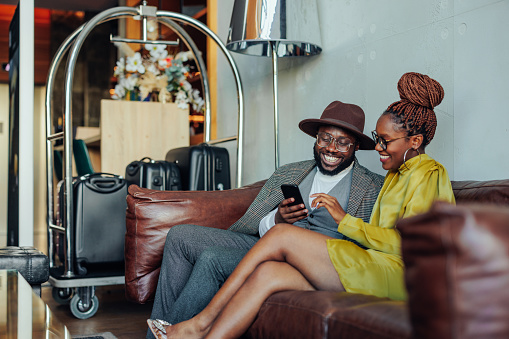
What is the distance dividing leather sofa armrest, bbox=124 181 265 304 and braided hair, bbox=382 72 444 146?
41.7 inches

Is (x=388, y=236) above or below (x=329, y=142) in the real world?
below

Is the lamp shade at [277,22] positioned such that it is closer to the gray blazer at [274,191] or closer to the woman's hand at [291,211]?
the gray blazer at [274,191]

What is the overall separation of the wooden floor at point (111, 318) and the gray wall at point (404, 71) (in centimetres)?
122

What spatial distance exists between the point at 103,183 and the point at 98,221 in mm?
223

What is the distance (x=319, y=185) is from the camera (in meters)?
2.57

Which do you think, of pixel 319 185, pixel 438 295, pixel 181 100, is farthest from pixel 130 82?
pixel 438 295

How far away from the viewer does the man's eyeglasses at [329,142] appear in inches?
98.0

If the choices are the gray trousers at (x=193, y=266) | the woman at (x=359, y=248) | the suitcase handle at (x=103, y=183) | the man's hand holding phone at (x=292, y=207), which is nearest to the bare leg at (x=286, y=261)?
the woman at (x=359, y=248)

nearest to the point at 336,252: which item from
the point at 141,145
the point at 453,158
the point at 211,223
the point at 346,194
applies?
the point at 346,194

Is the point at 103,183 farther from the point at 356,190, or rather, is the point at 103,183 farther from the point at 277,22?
the point at 356,190

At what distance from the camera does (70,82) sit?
337 centimetres

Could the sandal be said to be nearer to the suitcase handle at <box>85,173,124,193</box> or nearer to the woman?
the woman

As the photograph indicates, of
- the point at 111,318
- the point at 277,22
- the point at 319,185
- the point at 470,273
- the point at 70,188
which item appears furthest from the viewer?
the point at 70,188

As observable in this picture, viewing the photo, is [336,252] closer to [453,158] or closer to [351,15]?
[453,158]
